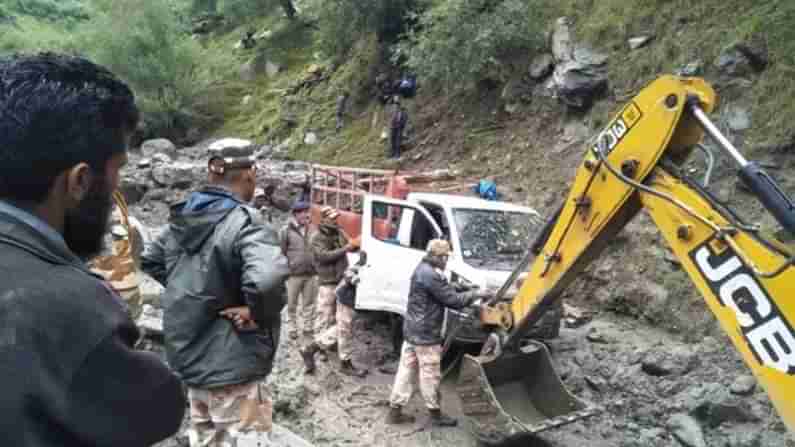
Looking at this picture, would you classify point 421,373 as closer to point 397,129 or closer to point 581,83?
point 581,83

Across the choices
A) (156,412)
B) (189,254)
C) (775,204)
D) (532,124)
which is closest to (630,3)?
(532,124)

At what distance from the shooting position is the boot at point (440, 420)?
18.7ft

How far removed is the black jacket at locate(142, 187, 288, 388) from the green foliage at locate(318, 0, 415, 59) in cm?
1649

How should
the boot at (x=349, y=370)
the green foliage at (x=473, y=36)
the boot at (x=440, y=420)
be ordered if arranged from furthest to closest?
the green foliage at (x=473, y=36) → the boot at (x=349, y=370) → the boot at (x=440, y=420)

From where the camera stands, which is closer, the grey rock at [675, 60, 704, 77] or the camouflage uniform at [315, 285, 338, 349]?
the camouflage uniform at [315, 285, 338, 349]

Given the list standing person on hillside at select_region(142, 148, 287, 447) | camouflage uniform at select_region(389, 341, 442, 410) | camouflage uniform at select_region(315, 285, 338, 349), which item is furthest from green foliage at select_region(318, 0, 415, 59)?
standing person on hillside at select_region(142, 148, 287, 447)

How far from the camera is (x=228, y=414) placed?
2.97 meters

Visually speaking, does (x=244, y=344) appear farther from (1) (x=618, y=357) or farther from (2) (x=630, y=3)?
(2) (x=630, y=3)

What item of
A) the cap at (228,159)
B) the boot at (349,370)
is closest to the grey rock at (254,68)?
the boot at (349,370)

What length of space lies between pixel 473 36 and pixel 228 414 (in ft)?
38.7

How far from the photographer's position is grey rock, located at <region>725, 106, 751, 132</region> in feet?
27.0

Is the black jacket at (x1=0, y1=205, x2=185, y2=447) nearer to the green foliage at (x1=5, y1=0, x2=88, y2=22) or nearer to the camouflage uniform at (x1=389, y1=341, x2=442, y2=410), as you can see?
the camouflage uniform at (x1=389, y1=341, x2=442, y2=410)

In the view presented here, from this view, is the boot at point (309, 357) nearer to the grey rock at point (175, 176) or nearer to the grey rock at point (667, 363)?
the grey rock at point (667, 363)

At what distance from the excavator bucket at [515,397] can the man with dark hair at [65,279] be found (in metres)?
3.87
